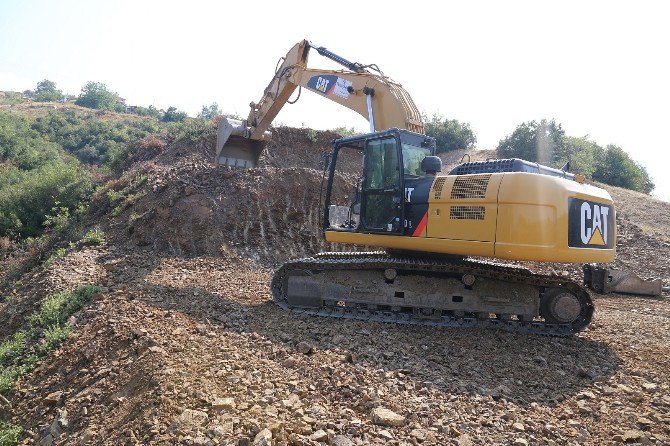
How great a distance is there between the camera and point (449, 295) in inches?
239

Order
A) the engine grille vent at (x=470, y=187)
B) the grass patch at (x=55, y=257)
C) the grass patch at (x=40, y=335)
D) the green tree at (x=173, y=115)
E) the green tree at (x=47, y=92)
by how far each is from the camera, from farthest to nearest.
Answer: the green tree at (x=47, y=92) < the green tree at (x=173, y=115) < the grass patch at (x=55, y=257) < the grass patch at (x=40, y=335) < the engine grille vent at (x=470, y=187)

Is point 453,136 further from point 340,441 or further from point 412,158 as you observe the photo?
point 340,441

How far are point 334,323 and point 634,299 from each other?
656 cm

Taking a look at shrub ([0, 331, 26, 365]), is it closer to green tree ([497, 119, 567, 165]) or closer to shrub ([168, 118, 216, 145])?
shrub ([168, 118, 216, 145])

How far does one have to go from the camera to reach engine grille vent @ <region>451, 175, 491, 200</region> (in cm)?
545

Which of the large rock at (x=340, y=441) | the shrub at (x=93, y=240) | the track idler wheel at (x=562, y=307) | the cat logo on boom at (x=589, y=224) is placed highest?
the cat logo on boom at (x=589, y=224)

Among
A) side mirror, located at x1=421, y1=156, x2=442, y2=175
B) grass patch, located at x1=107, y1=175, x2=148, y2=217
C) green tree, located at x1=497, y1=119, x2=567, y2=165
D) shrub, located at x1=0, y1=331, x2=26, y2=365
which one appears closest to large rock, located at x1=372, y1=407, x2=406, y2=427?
side mirror, located at x1=421, y1=156, x2=442, y2=175

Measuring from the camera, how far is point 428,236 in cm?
588

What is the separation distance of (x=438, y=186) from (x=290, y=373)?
2901mm

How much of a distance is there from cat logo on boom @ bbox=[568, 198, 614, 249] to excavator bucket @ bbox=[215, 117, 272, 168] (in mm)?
6258

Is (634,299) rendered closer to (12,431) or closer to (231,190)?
(231,190)

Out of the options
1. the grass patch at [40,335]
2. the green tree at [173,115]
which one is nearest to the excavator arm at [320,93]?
the grass patch at [40,335]

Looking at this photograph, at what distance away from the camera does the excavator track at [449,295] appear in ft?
19.3

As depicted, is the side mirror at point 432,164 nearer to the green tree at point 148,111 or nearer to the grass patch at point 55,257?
the grass patch at point 55,257
